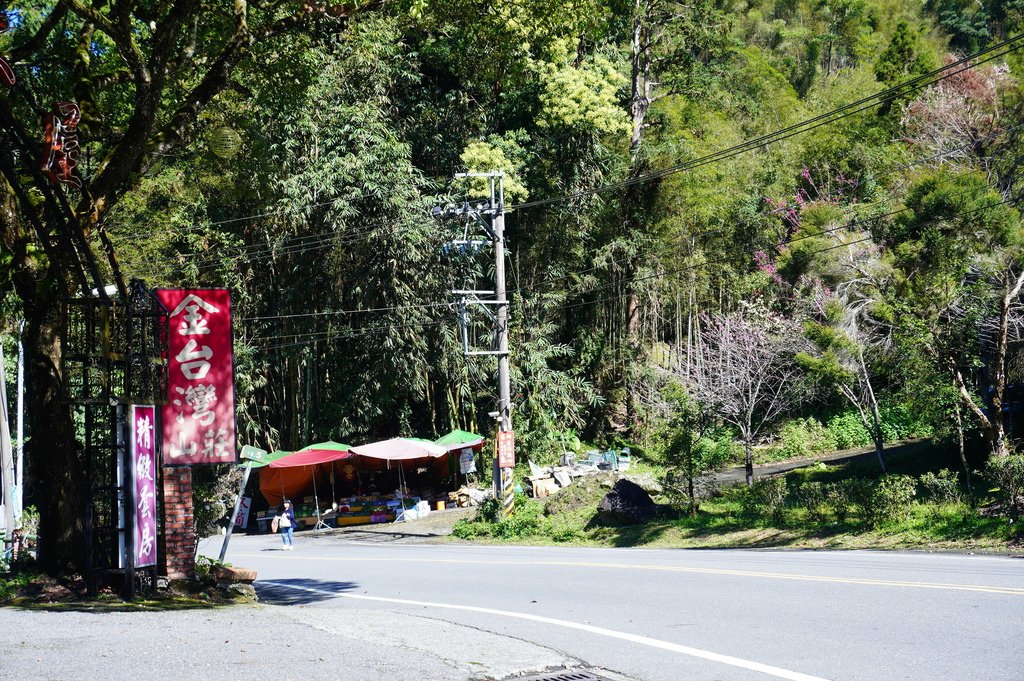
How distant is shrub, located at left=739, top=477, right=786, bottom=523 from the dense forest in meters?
2.12

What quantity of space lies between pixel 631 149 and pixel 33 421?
29.8m

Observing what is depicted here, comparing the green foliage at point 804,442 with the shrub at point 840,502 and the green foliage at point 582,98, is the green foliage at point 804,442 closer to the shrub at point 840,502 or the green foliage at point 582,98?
the green foliage at point 582,98

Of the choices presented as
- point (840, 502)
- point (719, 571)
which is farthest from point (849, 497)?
point (719, 571)

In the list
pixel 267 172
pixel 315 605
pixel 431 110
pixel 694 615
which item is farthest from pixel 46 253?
pixel 431 110

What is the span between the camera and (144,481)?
1045 cm

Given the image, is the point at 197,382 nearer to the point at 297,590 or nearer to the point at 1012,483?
the point at 297,590

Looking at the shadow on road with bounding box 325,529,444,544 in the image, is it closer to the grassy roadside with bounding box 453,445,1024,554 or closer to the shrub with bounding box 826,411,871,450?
the grassy roadside with bounding box 453,445,1024,554

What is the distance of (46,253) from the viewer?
10.8m

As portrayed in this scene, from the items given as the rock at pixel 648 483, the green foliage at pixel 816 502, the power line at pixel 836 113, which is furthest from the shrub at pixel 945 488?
the rock at pixel 648 483

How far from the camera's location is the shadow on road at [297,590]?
12.8 m

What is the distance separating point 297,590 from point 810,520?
32.5ft

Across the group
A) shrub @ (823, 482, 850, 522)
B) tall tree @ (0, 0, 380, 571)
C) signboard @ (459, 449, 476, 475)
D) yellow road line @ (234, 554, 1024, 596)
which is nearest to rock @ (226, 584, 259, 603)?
tall tree @ (0, 0, 380, 571)

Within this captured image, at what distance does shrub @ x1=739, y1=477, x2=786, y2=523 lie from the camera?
63.4 feet

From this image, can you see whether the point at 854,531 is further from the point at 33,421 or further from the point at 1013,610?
the point at 33,421
